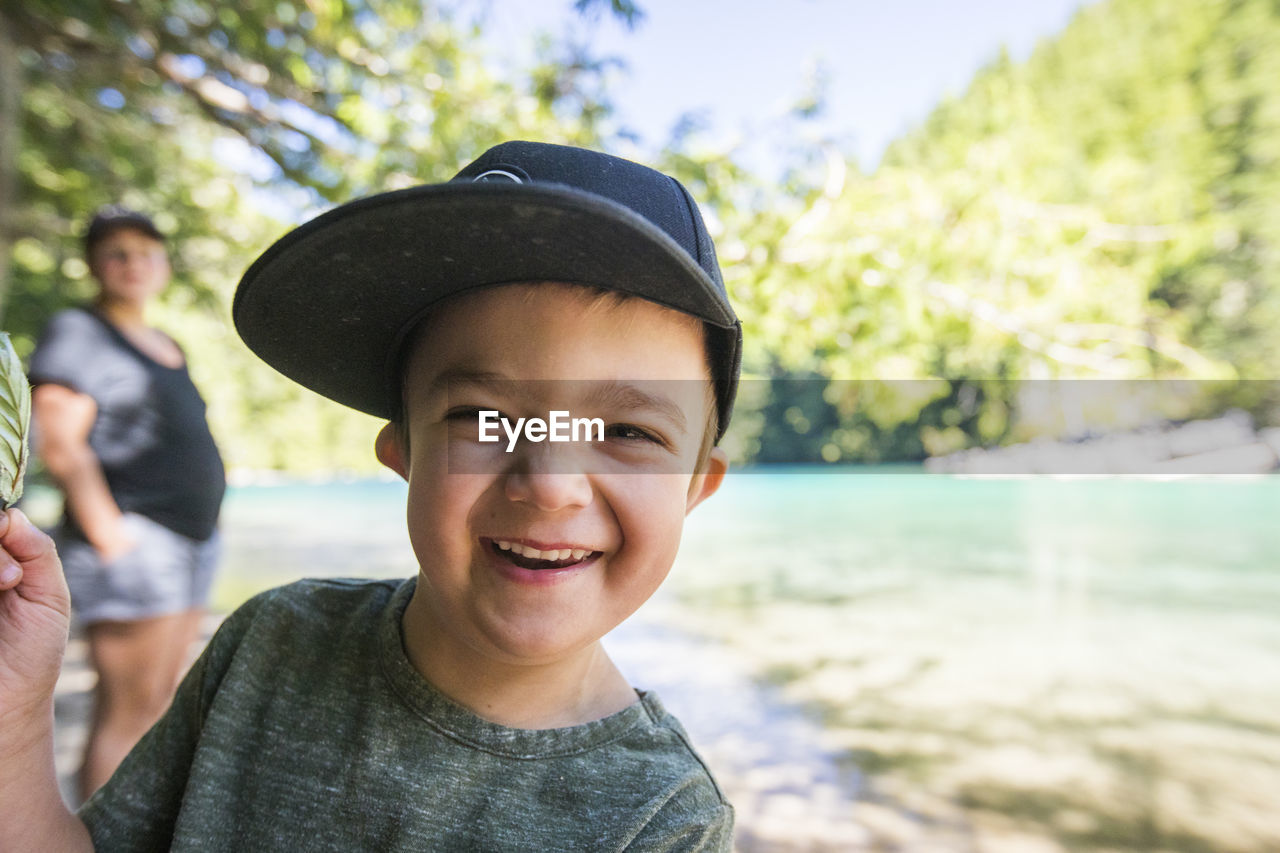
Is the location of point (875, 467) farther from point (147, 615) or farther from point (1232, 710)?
point (147, 615)

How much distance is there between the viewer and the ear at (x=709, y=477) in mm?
1125

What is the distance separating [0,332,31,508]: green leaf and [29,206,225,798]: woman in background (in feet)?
5.78

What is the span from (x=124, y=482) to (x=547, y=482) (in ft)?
7.20

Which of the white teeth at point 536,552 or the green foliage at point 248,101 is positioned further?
the green foliage at point 248,101

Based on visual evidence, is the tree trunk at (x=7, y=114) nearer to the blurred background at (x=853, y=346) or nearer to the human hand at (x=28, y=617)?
the blurred background at (x=853, y=346)

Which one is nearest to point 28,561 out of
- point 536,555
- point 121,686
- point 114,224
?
point 536,555

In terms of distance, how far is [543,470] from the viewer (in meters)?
0.84

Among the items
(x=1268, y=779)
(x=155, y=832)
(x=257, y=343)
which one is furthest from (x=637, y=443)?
(x=1268, y=779)

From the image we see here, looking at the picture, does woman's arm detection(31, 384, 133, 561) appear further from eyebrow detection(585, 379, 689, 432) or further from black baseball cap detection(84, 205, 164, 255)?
eyebrow detection(585, 379, 689, 432)

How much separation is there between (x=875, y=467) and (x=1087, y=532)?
12.8 m

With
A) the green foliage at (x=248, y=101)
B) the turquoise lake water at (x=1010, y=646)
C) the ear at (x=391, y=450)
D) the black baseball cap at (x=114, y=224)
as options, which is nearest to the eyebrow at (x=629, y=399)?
the ear at (x=391, y=450)

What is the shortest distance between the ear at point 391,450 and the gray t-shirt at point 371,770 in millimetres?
192

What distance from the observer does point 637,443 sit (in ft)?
3.08

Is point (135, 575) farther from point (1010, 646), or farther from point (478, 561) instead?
point (1010, 646)
